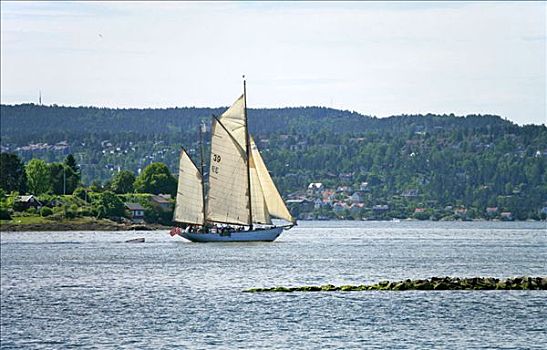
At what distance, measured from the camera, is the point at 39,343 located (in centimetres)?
4581

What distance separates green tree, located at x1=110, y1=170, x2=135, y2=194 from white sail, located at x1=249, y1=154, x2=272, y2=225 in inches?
3137

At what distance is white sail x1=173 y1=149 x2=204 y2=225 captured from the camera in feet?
380

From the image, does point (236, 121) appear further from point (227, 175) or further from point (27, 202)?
point (27, 202)

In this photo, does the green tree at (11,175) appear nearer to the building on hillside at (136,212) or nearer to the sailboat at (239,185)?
the building on hillside at (136,212)

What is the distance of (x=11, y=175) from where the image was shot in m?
180

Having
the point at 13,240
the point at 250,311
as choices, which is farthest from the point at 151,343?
the point at 13,240

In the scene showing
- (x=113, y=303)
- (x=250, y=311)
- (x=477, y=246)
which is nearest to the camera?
(x=250, y=311)

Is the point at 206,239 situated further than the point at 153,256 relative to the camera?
Yes

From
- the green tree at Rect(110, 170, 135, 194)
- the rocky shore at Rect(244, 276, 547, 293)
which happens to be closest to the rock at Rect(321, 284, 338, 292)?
the rocky shore at Rect(244, 276, 547, 293)

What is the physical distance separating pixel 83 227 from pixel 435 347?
122706 mm

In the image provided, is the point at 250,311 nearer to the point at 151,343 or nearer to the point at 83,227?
the point at 151,343

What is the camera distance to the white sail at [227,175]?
107312 mm

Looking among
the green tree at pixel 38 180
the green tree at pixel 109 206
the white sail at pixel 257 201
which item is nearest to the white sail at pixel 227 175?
the white sail at pixel 257 201

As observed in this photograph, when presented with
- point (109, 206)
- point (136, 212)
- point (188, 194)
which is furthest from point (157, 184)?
point (188, 194)
